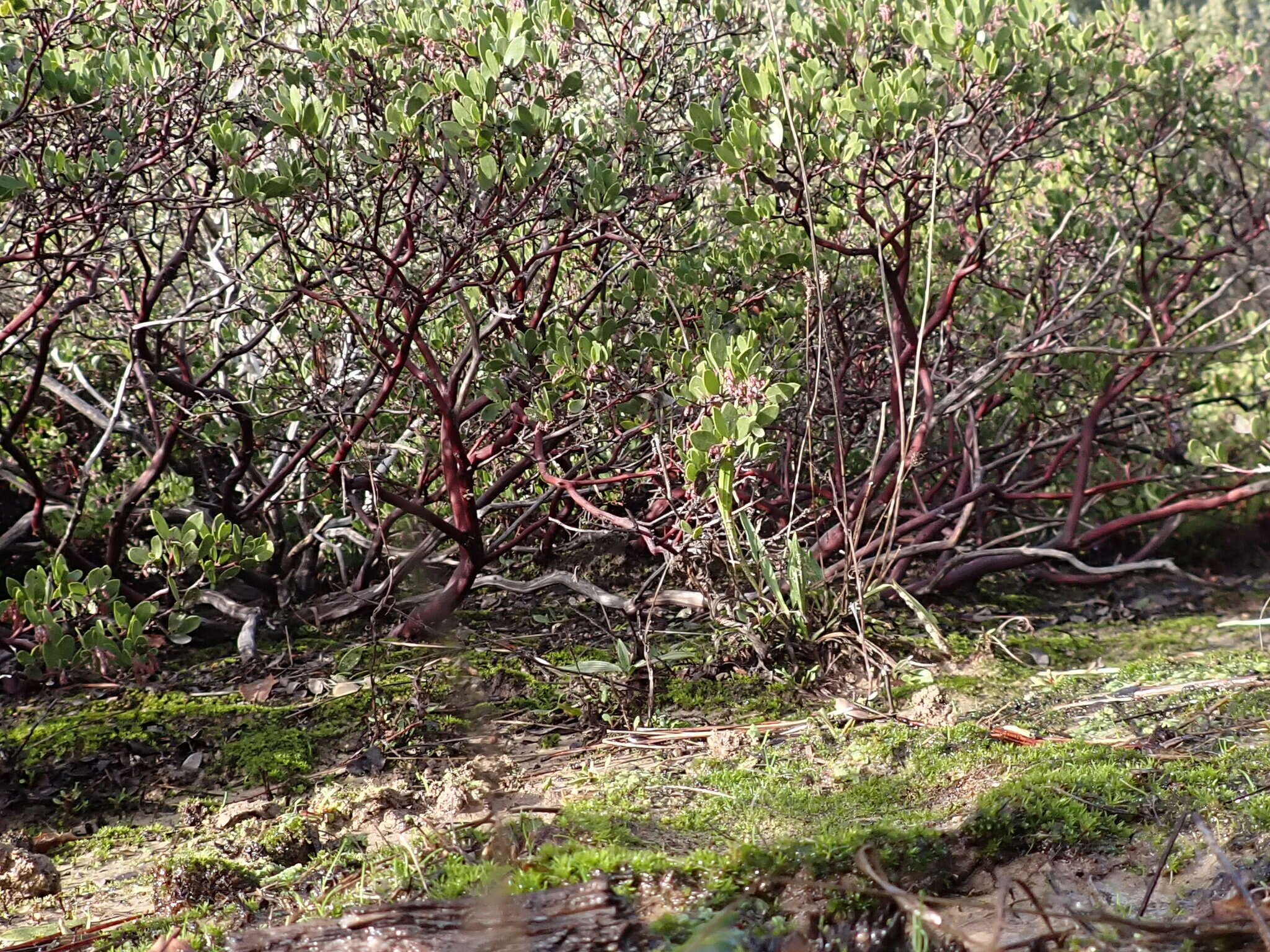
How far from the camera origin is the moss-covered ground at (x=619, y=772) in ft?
7.16

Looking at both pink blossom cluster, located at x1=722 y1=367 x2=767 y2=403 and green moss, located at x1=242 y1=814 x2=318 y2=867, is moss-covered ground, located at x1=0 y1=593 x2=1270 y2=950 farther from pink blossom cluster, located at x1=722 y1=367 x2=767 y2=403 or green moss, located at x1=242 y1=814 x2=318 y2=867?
pink blossom cluster, located at x1=722 y1=367 x2=767 y2=403

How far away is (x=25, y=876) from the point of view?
7.63 feet

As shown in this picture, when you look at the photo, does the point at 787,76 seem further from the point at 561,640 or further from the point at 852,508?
the point at 561,640

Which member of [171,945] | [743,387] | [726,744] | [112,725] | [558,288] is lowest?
[171,945]

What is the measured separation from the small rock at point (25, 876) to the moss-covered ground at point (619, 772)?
0.09 feet

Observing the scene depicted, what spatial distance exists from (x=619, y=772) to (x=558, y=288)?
2.44m

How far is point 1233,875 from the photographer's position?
164cm

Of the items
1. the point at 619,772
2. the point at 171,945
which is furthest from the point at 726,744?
the point at 171,945

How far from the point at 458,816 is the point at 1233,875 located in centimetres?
155

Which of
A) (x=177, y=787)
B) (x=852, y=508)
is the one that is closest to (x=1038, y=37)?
(x=852, y=508)

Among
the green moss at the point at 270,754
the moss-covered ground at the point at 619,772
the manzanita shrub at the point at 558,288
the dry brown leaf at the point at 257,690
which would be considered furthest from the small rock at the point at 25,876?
the dry brown leaf at the point at 257,690

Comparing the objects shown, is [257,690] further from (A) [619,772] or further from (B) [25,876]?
(A) [619,772]

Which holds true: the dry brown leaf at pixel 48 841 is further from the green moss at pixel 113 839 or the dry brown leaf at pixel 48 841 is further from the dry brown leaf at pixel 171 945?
the dry brown leaf at pixel 171 945

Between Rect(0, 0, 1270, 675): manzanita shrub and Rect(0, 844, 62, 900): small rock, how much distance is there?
2.67 ft
